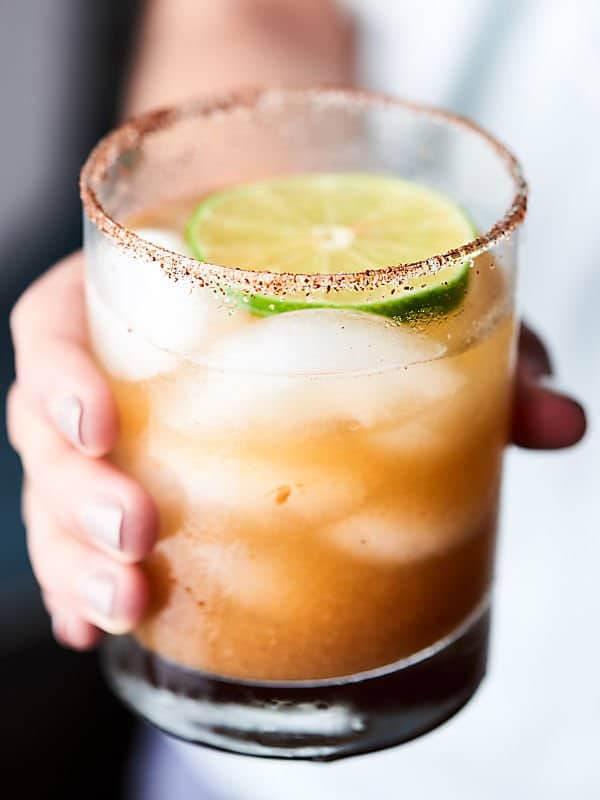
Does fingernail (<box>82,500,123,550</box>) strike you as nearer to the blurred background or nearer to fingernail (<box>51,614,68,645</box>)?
fingernail (<box>51,614,68,645</box>)

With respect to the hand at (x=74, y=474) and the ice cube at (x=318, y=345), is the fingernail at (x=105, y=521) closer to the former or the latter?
the hand at (x=74, y=474)

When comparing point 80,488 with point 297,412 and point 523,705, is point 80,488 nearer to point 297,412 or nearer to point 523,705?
point 297,412

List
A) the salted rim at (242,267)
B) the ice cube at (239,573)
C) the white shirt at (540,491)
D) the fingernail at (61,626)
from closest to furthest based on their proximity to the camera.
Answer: the salted rim at (242,267), the ice cube at (239,573), the fingernail at (61,626), the white shirt at (540,491)

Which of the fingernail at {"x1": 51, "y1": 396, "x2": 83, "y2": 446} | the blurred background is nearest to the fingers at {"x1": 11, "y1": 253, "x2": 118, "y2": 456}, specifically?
the fingernail at {"x1": 51, "y1": 396, "x2": 83, "y2": 446}

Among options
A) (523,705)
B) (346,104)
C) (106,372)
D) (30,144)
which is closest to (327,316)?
(106,372)

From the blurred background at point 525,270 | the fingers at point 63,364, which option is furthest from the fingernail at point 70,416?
the blurred background at point 525,270

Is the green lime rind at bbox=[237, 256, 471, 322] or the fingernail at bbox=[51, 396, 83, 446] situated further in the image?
the fingernail at bbox=[51, 396, 83, 446]
